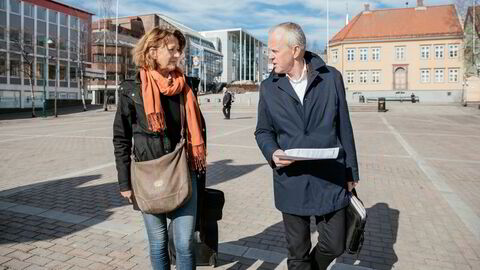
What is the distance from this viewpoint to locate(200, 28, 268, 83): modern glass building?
10762cm

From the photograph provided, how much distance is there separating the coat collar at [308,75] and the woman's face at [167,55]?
2.06 ft

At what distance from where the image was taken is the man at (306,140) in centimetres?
244

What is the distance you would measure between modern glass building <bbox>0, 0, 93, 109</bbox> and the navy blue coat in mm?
40497

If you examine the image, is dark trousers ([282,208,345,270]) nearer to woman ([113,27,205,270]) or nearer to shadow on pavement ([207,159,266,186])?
woman ([113,27,205,270])

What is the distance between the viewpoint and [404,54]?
59406mm

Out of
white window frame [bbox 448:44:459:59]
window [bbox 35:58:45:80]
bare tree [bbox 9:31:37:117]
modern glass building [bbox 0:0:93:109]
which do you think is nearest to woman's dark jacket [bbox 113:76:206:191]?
modern glass building [bbox 0:0:93:109]

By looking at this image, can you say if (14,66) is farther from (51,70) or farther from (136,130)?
(136,130)

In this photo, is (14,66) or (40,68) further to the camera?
(40,68)

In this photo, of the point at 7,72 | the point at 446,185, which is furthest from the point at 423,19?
the point at 446,185

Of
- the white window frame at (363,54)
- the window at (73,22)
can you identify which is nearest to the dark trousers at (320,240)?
the window at (73,22)

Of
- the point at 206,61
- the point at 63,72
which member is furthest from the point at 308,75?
the point at 206,61

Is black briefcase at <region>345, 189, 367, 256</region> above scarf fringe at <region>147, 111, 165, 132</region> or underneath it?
underneath

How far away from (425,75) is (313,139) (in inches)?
2484

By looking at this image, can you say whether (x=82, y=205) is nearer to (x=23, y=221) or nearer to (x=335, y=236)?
(x=23, y=221)
